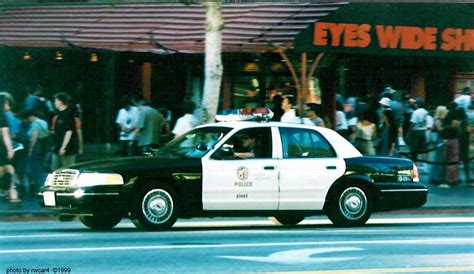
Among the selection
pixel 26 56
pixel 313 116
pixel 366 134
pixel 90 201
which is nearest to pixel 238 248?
pixel 90 201

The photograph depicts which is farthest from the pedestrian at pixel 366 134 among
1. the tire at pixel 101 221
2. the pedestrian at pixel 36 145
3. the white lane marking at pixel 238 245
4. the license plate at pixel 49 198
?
the license plate at pixel 49 198

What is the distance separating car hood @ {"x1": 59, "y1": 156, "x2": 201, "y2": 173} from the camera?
13062mm

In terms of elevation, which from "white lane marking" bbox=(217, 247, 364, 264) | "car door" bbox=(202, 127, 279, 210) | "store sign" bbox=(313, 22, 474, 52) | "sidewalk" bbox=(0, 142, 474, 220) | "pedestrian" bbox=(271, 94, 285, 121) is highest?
"store sign" bbox=(313, 22, 474, 52)

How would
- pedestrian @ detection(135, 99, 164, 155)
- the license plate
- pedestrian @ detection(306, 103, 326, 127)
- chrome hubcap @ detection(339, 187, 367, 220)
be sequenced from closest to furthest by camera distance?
the license plate, chrome hubcap @ detection(339, 187, 367, 220), pedestrian @ detection(306, 103, 326, 127), pedestrian @ detection(135, 99, 164, 155)

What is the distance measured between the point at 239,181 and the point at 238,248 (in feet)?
6.99

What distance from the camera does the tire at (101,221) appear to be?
13.4 metres

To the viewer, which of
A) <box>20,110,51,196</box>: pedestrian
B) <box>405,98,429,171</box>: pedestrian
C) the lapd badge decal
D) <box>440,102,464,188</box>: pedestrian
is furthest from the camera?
<box>405,98,429,171</box>: pedestrian

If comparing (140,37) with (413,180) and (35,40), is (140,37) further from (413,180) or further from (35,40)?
(413,180)

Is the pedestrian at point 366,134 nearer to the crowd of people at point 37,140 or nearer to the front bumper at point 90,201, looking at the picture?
the crowd of people at point 37,140

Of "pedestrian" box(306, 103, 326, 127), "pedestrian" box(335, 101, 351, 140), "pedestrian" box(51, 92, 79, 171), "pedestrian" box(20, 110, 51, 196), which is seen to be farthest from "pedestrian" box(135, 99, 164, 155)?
"pedestrian" box(335, 101, 351, 140)

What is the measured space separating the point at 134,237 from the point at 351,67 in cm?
1403

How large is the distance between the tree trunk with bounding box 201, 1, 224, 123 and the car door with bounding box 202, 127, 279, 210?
13.2 ft

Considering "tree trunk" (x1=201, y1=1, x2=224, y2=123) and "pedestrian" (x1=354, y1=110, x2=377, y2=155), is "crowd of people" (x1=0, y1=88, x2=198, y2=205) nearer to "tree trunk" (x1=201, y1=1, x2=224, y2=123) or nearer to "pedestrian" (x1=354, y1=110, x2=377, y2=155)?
"tree trunk" (x1=201, y1=1, x2=224, y2=123)

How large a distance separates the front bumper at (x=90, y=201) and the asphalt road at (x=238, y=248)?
302 millimetres
